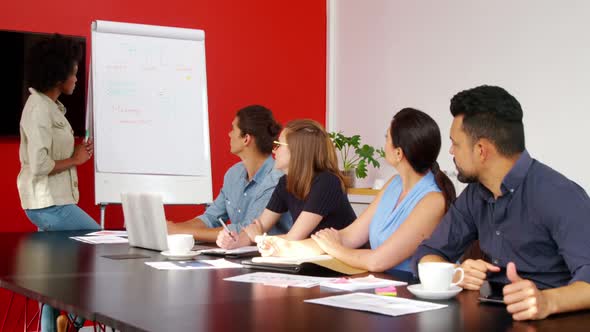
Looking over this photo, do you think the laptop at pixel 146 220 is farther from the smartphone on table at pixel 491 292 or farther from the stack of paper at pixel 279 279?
the smartphone on table at pixel 491 292

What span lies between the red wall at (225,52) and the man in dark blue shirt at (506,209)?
121 inches

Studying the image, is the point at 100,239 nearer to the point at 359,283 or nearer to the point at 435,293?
the point at 359,283

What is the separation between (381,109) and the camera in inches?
215

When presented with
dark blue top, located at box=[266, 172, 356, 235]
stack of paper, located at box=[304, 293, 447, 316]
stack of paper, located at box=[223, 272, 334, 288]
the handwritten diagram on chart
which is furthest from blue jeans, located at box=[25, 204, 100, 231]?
stack of paper, located at box=[304, 293, 447, 316]

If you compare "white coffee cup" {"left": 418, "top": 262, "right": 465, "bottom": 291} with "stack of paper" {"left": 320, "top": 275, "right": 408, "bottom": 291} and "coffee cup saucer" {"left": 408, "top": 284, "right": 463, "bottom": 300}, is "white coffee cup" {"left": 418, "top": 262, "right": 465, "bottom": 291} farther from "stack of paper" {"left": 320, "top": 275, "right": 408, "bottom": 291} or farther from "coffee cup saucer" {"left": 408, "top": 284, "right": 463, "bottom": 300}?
"stack of paper" {"left": 320, "top": 275, "right": 408, "bottom": 291}

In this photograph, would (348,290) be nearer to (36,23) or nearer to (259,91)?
(36,23)

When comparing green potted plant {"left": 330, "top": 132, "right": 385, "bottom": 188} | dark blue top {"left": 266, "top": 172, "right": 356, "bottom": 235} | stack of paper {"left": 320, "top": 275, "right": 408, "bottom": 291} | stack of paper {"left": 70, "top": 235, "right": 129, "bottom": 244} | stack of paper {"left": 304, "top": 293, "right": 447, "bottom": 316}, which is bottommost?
stack of paper {"left": 70, "top": 235, "right": 129, "bottom": 244}

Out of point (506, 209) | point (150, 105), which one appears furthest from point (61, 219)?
point (506, 209)

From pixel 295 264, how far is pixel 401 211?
51 cm

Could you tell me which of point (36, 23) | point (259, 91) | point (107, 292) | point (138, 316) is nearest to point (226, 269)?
point (107, 292)

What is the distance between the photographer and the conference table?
1.40 metres

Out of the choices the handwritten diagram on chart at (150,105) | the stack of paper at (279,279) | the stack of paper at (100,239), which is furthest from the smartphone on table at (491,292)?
the handwritten diagram on chart at (150,105)

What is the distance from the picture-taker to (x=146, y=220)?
277 centimetres

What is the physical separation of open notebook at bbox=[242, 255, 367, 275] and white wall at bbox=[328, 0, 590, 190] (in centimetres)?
228
